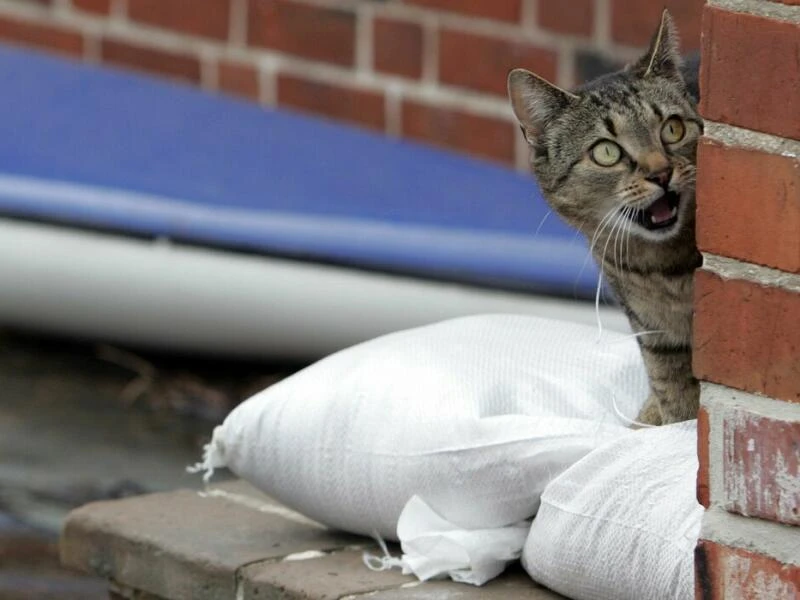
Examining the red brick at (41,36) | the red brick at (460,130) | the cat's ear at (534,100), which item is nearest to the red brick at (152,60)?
the red brick at (41,36)

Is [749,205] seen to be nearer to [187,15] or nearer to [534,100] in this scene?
[534,100]

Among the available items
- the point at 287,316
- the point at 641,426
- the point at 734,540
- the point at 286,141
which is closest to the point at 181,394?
the point at 287,316

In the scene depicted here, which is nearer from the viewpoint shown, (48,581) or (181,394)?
(48,581)

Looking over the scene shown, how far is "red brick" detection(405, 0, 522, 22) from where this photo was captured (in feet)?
13.0

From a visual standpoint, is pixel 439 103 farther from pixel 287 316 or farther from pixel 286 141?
pixel 287 316

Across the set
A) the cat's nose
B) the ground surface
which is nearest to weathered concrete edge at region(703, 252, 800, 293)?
the cat's nose

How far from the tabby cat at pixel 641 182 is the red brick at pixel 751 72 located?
0.47m

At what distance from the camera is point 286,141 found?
4.13 meters

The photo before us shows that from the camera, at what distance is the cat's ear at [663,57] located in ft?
6.42

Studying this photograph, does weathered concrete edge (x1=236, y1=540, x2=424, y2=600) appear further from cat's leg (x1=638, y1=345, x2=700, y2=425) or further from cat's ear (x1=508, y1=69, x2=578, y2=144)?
cat's ear (x1=508, y1=69, x2=578, y2=144)

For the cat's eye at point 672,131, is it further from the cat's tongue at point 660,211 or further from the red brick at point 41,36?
the red brick at point 41,36

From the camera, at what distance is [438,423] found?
6.01 feet

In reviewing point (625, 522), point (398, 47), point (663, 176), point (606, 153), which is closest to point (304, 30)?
point (398, 47)

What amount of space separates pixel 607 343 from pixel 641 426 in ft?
0.67
